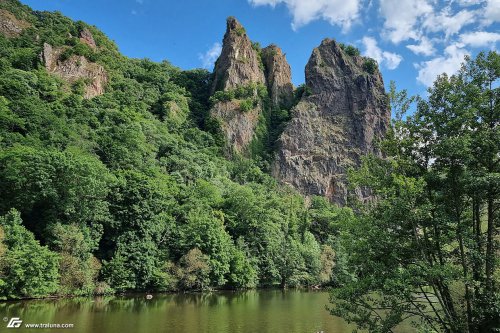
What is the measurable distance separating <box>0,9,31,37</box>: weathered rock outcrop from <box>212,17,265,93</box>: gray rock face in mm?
56019

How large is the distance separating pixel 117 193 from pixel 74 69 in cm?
5737

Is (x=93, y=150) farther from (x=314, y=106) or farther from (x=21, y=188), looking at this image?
(x=314, y=106)

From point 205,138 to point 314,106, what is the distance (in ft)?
137

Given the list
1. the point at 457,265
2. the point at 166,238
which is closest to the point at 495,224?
the point at 457,265

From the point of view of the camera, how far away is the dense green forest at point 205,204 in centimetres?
1191

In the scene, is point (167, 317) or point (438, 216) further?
point (167, 317)

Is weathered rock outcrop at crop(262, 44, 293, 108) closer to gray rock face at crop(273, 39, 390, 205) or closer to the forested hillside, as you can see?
gray rock face at crop(273, 39, 390, 205)

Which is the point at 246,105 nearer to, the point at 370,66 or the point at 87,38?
the point at 87,38

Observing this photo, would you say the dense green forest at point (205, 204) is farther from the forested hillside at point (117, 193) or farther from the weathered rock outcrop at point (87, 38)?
the weathered rock outcrop at point (87, 38)

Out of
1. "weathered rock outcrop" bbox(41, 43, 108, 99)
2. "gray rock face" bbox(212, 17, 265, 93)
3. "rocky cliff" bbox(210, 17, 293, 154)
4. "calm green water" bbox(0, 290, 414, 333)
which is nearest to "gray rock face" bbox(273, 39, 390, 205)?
"rocky cliff" bbox(210, 17, 293, 154)

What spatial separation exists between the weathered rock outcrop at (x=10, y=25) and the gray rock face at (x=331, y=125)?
250 feet

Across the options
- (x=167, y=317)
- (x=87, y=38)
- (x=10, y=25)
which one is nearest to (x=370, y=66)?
(x=87, y=38)

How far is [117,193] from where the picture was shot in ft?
154

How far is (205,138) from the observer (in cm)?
10706
